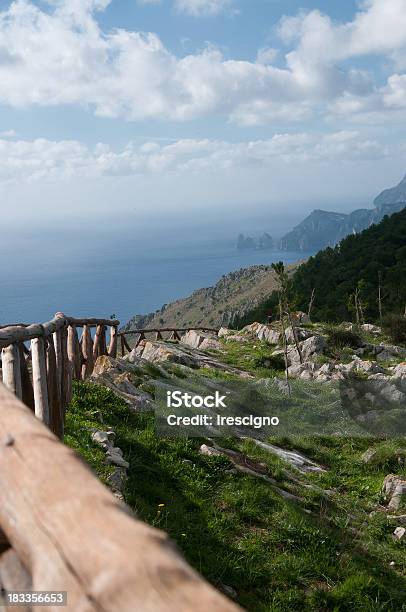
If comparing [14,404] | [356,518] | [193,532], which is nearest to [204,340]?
[356,518]

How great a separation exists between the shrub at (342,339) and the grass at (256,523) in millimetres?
14510

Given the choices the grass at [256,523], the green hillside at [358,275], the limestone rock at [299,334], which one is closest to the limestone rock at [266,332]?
the limestone rock at [299,334]

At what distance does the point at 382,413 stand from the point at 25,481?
46.0 ft

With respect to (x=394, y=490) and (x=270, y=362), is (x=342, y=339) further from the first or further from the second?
(x=394, y=490)

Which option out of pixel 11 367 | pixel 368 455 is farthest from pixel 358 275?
pixel 11 367

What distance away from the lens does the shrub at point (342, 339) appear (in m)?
24.7

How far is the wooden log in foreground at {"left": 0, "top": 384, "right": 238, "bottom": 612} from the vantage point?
4.30 feet

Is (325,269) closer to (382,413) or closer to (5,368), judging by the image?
(382,413)

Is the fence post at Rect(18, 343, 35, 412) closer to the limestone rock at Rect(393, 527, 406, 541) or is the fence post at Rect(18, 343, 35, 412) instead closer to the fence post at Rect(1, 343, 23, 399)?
the fence post at Rect(1, 343, 23, 399)

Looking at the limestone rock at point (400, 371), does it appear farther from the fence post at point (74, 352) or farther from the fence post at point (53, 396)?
the fence post at point (53, 396)

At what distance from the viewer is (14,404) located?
241 centimetres

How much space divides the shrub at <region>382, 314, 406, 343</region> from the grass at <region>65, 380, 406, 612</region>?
64.3 feet

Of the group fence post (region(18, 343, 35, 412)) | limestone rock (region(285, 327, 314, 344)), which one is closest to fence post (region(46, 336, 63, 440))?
fence post (region(18, 343, 35, 412))

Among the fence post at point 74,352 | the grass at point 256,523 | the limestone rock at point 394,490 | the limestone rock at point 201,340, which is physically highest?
the fence post at point 74,352
